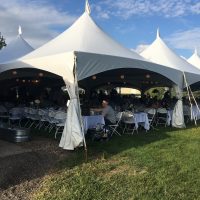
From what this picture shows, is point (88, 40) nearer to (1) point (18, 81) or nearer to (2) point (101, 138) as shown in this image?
(2) point (101, 138)

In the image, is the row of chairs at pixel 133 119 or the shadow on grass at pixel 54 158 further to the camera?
the row of chairs at pixel 133 119

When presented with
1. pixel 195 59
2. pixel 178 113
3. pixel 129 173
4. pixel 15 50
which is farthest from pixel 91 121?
pixel 195 59

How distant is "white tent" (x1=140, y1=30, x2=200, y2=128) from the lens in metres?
13.2

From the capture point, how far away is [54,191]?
5.57m

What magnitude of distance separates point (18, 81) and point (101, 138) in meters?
12.4

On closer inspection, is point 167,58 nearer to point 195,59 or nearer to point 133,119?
point 133,119

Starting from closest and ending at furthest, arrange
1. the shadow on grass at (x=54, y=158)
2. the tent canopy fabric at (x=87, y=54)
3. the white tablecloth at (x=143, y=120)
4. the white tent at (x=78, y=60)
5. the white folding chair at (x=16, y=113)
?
the shadow on grass at (x=54, y=158) < the white tent at (x=78, y=60) < the tent canopy fabric at (x=87, y=54) < the white tablecloth at (x=143, y=120) < the white folding chair at (x=16, y=113)

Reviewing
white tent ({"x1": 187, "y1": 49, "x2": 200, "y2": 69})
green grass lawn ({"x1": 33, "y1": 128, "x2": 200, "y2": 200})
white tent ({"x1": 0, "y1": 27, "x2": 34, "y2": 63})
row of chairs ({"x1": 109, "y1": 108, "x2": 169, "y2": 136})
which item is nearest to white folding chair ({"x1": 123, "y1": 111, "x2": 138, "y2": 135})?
row of chairs ({"x1": 109, "y1": 108, "x2": 169, "y2": 136})

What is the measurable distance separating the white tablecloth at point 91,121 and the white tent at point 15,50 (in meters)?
7.45

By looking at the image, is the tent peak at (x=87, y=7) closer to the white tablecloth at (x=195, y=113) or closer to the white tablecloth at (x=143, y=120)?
the white tablecloth at (x=143, y=120)

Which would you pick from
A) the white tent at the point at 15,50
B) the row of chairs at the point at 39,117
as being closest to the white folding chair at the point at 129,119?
the row of chairs at the point at 39,117

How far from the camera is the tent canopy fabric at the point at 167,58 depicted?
14.5m

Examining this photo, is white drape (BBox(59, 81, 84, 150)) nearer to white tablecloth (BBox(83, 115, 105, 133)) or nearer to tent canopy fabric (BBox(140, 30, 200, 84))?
white tablecloth (BBox(83, 115, 105, 133))

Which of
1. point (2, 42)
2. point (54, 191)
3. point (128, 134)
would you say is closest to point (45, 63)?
point (128, 134)
